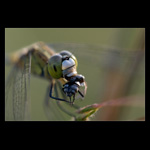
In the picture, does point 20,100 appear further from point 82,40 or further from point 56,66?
point 82,40

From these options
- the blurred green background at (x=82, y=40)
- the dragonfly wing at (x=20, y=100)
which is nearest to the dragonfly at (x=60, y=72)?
the dragonfly wing at (x=20, y=100)

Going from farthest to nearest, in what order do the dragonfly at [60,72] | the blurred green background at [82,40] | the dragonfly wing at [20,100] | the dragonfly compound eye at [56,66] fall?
the blurred green background at [82,40] < the dragonfly compound eye at [56,66] < the dragonfly at [60,72] < the dragonfly wing at [20,100]

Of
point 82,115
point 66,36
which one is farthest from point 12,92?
point 66,36

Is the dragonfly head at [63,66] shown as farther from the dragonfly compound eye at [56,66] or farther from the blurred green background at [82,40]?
the blurred green background at [82,40]

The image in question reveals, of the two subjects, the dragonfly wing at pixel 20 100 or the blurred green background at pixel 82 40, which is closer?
the dragonfly wing at pixel 20 100

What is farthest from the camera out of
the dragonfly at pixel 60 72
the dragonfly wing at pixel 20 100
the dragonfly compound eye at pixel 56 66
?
the dragonfly compound eye at pixel 56 66
